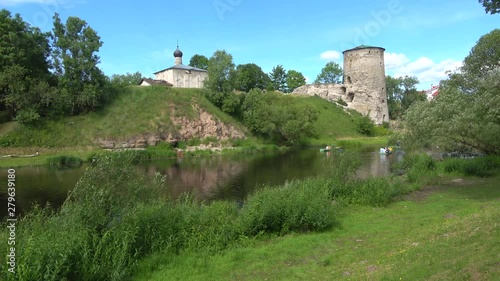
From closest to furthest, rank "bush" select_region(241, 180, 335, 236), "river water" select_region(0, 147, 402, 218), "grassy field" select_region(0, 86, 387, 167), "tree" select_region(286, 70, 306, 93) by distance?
"bush" select_region(241, 180, 335, 236) < "river water" select_region(0, 147, 402, 218) < "grassy field" select_region(0, 86, 387, 167) < "tree" select_region(286, 70, 306, 93)

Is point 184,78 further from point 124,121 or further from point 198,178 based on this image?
point 198,178

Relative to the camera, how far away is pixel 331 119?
218 ft

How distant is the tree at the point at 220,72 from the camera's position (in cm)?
5044

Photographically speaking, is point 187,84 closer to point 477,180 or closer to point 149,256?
point 477,180

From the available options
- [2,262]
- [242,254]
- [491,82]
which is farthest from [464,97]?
[2,262]

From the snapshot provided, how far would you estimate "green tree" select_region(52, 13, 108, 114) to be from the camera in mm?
40375

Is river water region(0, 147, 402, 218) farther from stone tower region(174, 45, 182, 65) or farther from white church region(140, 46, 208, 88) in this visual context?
stone tower region(174, 45, 182, 65)

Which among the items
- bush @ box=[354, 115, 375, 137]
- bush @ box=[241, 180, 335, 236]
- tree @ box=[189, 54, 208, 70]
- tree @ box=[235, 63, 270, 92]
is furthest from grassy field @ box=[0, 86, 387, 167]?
tree @ box=[189, 54, 208, 70]

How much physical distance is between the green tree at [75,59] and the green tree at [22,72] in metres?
1.63

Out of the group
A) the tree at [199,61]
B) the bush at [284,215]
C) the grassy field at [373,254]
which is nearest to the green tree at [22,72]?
the bush at [284,215]

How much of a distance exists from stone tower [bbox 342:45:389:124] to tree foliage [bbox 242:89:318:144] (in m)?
23.8

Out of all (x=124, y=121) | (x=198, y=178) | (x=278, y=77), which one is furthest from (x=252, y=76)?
(x=198, y=178)

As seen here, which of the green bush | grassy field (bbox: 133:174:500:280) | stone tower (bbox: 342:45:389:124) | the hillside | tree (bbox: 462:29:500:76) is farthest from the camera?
stone tower (bbox: 342:45:389:124)

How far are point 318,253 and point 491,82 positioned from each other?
11.1 metres
